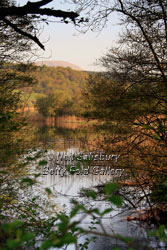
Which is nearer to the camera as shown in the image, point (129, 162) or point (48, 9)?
point (48, 9)

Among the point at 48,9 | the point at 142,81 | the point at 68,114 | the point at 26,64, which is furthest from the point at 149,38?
the point at 68,114

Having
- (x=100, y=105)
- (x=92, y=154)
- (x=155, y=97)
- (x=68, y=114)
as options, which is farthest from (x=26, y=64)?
(x=68, y=114)

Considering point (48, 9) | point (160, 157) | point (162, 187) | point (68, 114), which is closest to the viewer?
point (48, 9)

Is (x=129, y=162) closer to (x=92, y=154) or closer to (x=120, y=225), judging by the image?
(x=92, y=154)

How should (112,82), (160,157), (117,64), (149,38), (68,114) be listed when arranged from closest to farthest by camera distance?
(160,157)
(149,38)
(117,64)
(112,82)
(68,114)

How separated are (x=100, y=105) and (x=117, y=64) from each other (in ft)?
4.22

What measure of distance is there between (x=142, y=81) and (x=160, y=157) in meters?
2.11

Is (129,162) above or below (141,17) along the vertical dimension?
below

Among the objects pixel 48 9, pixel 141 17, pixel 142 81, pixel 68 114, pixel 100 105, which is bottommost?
pixel 68 114

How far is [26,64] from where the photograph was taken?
912 centimetres

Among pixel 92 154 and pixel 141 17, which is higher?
pixel 141 17

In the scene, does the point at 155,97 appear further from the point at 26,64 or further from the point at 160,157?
the point at 26,64

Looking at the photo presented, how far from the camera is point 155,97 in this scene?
24.7ft

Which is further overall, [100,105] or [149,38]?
[100,105]
